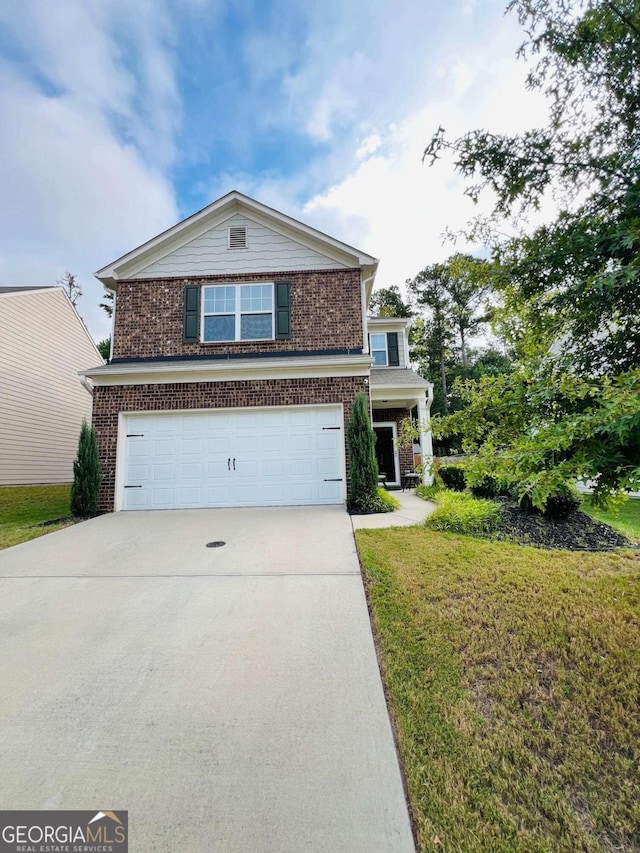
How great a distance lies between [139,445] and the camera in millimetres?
8281

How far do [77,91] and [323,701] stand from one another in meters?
12.7

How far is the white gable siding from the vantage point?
919cm

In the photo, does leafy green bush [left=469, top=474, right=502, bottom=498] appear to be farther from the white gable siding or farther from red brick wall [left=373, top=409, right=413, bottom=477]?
the white gable siding

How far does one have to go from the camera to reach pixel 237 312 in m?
9.04

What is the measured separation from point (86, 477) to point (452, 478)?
8458mm

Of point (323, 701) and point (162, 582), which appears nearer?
point (323, 701)

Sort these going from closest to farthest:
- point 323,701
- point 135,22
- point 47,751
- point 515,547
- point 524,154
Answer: point 47,751
point 323,701
point 524,154
point 515,547
point 135,22

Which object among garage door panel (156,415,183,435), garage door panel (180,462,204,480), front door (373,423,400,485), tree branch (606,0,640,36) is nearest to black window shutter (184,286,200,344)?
garage door panel (156,415,183,435)

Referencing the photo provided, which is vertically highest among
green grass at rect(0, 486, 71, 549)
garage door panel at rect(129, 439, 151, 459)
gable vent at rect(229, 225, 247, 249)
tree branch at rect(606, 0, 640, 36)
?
gable vent at rect(229, 225, 247, 249)

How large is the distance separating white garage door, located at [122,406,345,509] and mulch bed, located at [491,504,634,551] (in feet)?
11.0

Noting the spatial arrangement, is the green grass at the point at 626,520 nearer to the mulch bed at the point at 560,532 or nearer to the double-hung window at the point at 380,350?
the mulch bed at the point at 560,532

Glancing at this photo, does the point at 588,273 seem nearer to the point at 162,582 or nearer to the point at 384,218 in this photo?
the point at 162,582

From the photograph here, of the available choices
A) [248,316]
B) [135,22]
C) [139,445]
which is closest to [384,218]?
[248,316]

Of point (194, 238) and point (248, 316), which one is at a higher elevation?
point (194, 238)
